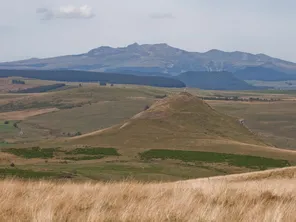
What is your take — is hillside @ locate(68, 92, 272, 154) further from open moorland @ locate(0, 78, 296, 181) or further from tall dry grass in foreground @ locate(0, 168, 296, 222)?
tall dry grass in foreground @ locate(0, 168, 296, 222)

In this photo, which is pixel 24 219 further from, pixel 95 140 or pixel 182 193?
pixel 95 140

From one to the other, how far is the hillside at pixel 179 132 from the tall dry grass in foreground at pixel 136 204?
82819 mm

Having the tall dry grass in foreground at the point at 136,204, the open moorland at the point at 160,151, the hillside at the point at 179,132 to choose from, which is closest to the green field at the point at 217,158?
the open moorland at the point at 160,151

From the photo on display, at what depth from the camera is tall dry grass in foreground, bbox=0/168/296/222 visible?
8337 millimetres

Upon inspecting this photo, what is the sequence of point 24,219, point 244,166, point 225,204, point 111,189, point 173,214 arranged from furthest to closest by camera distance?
point 244,166 → point 111,189 → point 225,204 → point 173,214 → point 24,219

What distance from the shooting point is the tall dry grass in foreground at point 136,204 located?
27.4 feet

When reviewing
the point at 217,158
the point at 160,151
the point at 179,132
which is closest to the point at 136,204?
the point at 217,158

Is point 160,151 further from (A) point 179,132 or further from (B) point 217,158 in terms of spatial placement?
(A) point 179,132

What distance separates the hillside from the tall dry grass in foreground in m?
82.8

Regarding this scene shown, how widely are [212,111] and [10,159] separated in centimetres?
6358

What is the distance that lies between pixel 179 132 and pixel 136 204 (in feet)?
348

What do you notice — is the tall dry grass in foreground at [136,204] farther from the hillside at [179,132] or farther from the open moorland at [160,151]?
the hillside at [179,132]

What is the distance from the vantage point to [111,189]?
445 inches

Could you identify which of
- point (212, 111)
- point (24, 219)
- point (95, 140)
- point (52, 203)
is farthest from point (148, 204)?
point (212, 111)
